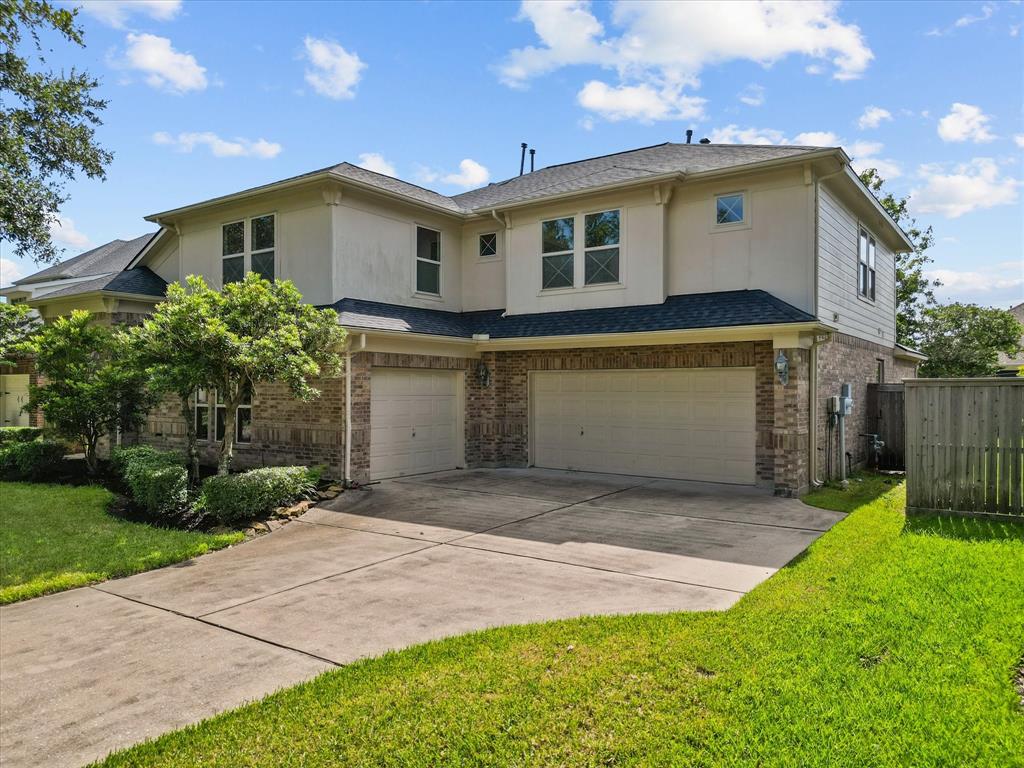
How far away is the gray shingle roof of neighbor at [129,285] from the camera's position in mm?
14742

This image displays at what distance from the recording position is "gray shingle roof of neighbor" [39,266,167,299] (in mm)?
14742

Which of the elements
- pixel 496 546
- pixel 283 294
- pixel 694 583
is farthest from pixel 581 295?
pixel 694 583

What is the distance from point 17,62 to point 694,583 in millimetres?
14187

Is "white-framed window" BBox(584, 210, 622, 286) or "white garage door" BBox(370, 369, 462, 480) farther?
"white-framed window" BBox(584, 210, 622, 286)

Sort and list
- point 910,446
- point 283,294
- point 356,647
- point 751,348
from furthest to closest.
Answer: point 751,348 < point 283,294 < point 910,446 < point 356,647

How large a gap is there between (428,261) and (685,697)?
11807 mm

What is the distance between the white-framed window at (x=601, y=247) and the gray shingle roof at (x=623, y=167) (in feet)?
2.33

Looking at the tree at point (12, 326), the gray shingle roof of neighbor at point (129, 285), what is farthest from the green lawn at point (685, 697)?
the tree at point (12, 326)

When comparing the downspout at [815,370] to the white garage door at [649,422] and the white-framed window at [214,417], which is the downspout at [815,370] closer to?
the white garage door at [649,422]

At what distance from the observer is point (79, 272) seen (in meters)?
19.2

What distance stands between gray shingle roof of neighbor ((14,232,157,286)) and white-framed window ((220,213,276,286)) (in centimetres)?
581

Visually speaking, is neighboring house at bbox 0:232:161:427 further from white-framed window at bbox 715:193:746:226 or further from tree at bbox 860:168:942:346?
tree at bbox 860:168:942:346

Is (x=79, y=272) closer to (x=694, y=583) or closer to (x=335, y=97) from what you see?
(x=335, y=97)

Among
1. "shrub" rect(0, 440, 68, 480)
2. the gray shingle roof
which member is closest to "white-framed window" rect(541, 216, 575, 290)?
the gray shingle roof
